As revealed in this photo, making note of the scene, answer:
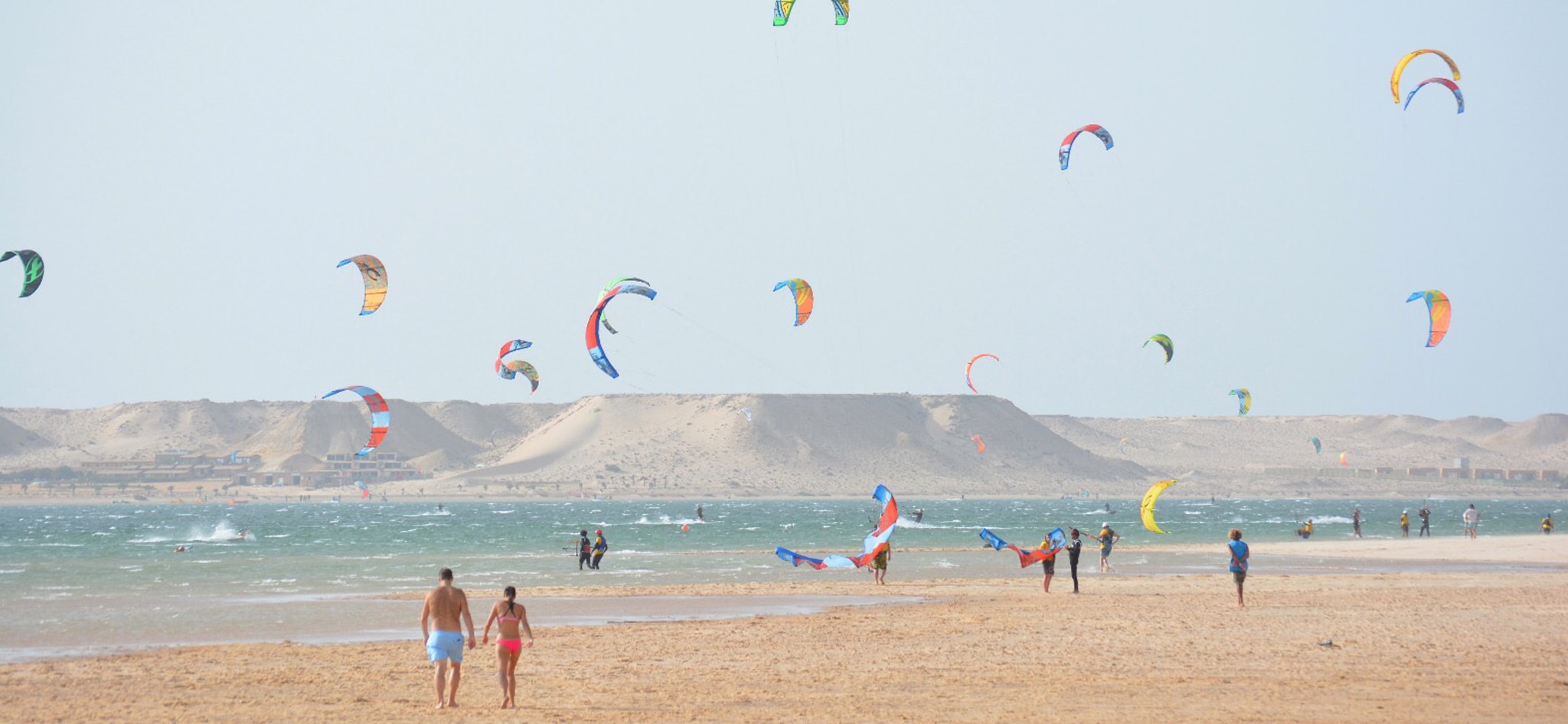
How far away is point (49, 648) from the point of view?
55.8 feet

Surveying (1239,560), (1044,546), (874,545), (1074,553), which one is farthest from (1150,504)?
(1239,560)

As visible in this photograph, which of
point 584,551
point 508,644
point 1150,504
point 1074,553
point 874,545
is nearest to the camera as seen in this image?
point 508,644

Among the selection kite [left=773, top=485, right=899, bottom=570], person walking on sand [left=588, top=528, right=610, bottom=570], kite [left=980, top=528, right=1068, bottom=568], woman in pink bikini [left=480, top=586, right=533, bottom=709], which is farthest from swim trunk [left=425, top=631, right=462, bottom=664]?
person walking on sand [left=588, top=528, right=610, bottom=570]

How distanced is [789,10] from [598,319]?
23.8 feet

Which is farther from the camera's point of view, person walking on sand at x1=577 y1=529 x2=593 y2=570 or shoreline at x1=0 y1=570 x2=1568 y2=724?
person walking on sand at x1=577 y1=529 x2=593 y2=570

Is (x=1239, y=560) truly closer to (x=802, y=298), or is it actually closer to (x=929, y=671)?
(x=929, y=671)

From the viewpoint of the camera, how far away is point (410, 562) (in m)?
36.5

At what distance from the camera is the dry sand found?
1129 cm

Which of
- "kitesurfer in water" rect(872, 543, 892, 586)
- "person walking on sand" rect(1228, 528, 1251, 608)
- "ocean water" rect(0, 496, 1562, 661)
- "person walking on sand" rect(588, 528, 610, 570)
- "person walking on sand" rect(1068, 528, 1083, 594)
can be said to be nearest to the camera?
"person walking on sand" rect(1228, 528, 1251, 608)

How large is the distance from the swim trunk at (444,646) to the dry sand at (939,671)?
0.43 metres

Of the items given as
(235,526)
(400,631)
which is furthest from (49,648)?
(235,526)

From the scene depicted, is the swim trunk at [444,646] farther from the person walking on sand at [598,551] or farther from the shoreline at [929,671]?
the person walking on sand at [598,551]

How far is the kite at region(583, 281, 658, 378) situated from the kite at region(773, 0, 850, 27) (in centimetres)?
600

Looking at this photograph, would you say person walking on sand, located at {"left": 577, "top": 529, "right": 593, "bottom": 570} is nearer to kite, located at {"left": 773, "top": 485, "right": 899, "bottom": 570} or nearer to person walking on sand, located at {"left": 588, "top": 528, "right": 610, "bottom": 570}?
person walking on sand, located at {"left": 588, "top": 528, "right": 610, "bottom": 570}
